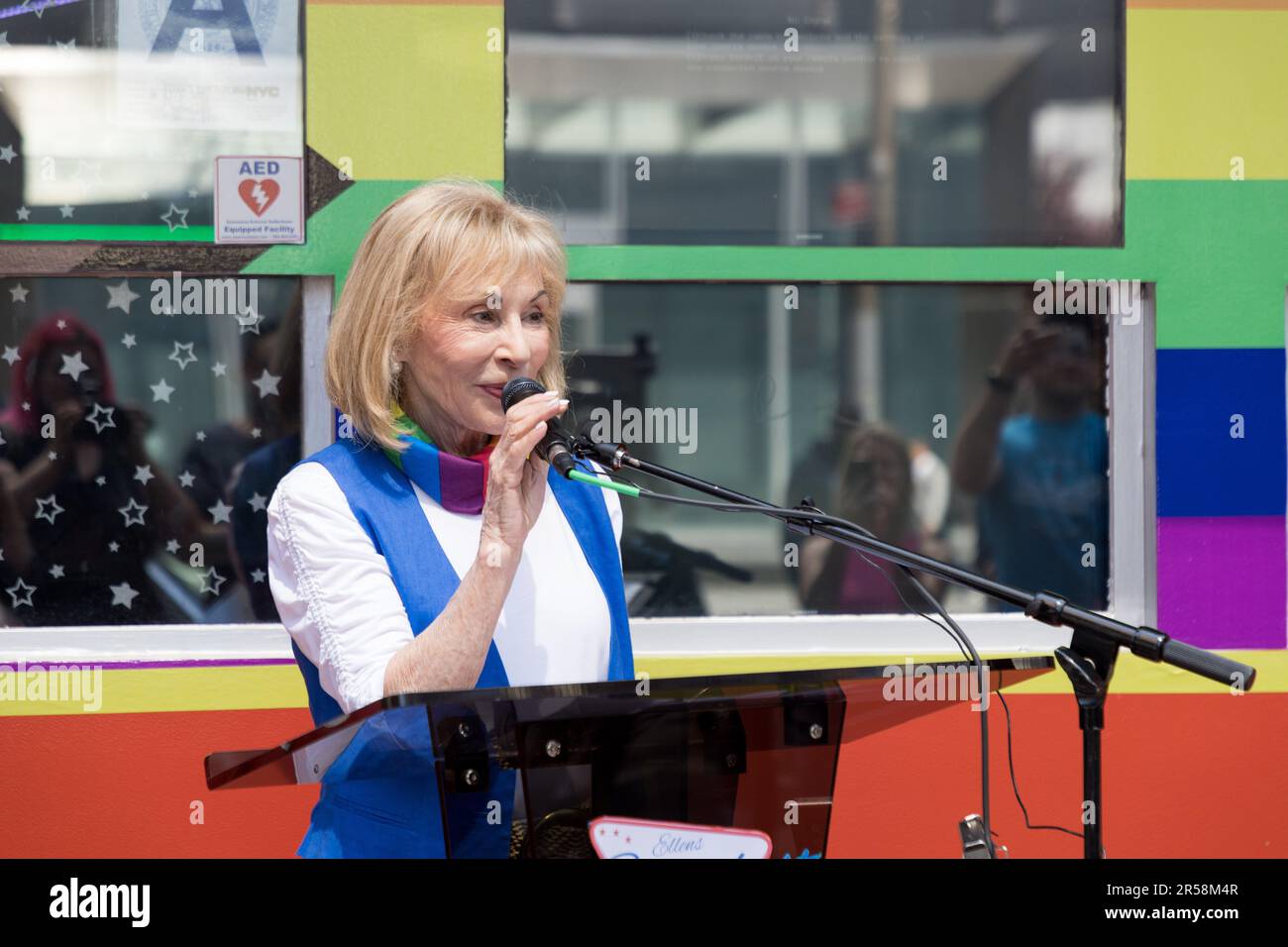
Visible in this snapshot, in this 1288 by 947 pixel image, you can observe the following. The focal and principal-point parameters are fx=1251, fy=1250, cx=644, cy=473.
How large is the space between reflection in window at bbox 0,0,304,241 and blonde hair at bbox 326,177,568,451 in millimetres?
1366

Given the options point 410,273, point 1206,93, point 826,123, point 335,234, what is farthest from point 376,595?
point 1206,93

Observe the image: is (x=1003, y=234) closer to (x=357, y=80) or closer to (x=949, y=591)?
(x=949, y=591)

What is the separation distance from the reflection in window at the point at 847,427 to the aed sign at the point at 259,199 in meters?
0.76

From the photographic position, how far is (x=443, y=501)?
6.52 feet

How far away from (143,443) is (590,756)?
239cm

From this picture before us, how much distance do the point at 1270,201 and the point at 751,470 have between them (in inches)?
62.9

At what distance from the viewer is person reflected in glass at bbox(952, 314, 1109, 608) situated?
11.5ft

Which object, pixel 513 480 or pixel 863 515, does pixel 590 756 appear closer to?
pixel 513 480

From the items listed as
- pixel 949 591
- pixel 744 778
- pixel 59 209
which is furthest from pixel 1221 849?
pixel 59 209

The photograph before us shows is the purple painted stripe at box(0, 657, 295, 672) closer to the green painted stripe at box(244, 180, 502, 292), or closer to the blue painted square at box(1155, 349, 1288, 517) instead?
the green painted stripe at box(244, 180, 502, 292)

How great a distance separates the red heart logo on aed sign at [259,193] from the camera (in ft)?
10.7

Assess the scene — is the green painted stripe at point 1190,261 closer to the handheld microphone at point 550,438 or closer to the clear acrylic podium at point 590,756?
the handheld microphone at point 550,438

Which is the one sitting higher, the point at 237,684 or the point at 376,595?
the point at 376,595
